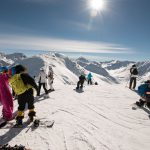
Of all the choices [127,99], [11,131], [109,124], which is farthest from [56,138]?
[127,99]

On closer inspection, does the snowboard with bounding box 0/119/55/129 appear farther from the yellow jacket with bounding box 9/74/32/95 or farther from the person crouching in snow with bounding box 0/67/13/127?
the yellow jacket with bounding box 9/74/32/95

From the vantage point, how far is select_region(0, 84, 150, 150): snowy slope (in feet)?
27.2

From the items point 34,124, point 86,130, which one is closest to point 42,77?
point 34,124

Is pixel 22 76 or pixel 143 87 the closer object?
pixel 22 76

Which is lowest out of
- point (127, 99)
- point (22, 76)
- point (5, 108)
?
point (127, 99)

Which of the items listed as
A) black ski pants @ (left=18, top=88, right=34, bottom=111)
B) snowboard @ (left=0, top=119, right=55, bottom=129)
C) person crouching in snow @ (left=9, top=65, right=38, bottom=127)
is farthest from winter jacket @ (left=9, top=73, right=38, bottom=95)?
snowboard @ (left=0, top=119, right=55, bottom=129)

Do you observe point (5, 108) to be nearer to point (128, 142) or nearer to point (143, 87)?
point (128, 142)

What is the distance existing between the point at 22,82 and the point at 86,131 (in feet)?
11.8

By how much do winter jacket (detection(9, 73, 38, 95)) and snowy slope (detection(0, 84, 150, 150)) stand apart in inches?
69.9

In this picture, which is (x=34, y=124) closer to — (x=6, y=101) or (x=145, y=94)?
(x=6, y=101)

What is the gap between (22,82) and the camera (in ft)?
33.2

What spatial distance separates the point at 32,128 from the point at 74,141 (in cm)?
222

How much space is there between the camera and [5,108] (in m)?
11.0

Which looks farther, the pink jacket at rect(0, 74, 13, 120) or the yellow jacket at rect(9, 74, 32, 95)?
the pink jacket at rect(0, 74, 13, 120)
